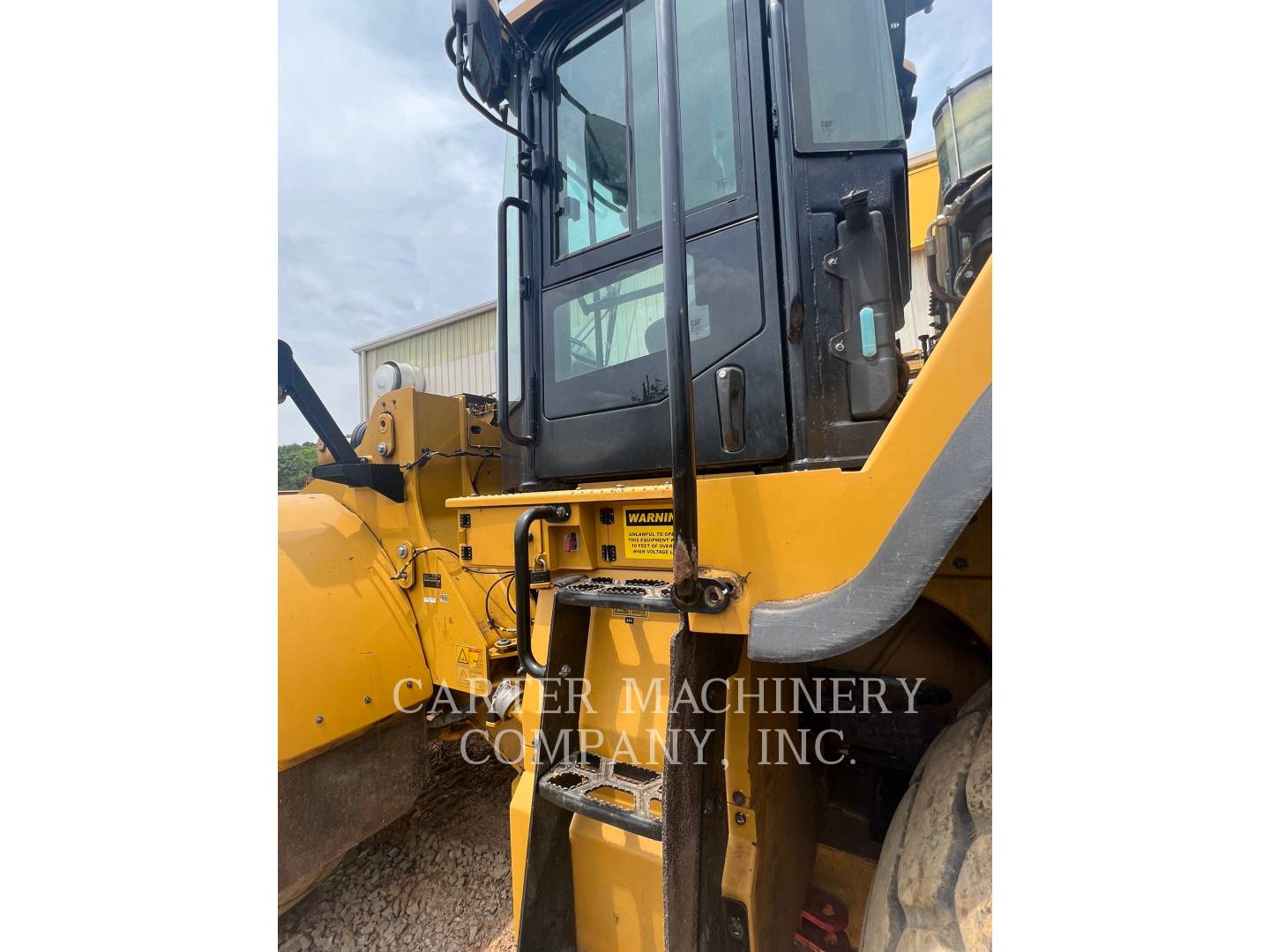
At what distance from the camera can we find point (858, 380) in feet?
4.17

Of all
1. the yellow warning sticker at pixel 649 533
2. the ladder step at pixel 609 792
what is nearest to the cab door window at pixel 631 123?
the yellow warning sticker at pixel 649 533

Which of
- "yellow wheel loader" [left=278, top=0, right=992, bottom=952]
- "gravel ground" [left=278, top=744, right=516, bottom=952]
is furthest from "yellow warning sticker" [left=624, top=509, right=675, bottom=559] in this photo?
"gravel ground" [left=278, top=744, right=516, bottom=952]

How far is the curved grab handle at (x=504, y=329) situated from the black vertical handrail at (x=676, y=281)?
0.78 metres

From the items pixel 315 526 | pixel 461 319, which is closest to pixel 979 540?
pixel 315 526

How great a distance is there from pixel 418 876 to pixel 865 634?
2.65 metres

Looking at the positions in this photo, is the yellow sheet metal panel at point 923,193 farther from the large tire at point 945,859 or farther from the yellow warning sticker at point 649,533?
the large tire at point 945,859

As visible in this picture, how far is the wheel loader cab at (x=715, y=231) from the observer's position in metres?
1.28

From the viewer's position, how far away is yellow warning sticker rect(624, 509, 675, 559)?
1.43 metres

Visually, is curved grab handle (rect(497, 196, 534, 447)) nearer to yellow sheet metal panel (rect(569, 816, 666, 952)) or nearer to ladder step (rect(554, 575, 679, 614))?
ladder step (rect(554, 575, 679, 614))

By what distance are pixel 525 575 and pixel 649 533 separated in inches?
13.8

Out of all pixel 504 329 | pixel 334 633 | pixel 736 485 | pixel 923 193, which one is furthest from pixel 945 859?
pixel 923 193

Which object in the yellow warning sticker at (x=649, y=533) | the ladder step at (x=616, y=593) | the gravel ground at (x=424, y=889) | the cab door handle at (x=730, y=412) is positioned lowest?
the gravel ground at (x=424, y=889)

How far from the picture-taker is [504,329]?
70.5 inches

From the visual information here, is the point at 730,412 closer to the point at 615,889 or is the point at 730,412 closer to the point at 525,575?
the point at 525,575
